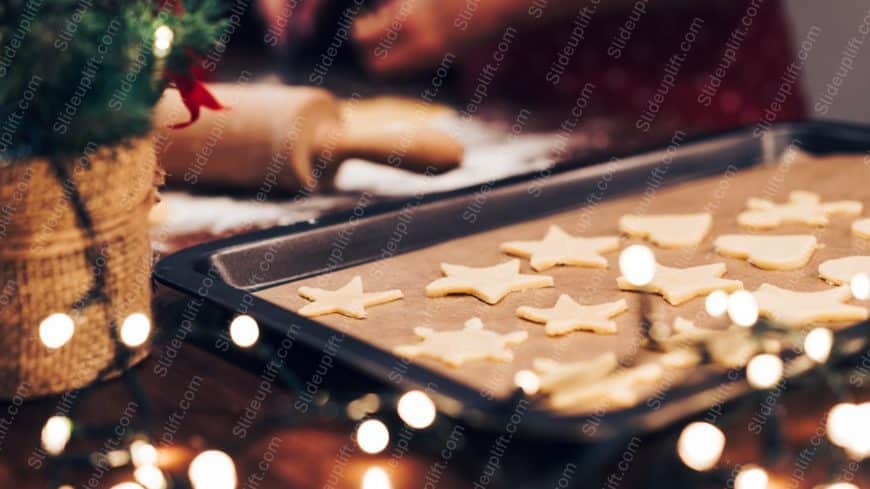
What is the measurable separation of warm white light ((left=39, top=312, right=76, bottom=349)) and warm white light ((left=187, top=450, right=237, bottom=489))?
18cm

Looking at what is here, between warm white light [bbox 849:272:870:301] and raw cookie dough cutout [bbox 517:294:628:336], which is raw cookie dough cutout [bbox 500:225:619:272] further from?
warm white light [bbox 849:272:870:301]

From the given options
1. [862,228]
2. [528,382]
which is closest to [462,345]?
[528,382]

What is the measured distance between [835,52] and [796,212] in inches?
42.2

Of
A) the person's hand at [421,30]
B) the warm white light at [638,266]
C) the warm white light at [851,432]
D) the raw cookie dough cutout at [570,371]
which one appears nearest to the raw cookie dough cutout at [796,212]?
the warm white light at [638,266]

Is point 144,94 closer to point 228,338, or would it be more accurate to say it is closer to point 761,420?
point 228,338

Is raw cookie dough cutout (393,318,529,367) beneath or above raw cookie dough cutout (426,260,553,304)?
beneath

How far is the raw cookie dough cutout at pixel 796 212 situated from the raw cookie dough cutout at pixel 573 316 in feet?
0.85

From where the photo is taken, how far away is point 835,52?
6.49ft

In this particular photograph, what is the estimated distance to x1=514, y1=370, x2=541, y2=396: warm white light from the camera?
65cm

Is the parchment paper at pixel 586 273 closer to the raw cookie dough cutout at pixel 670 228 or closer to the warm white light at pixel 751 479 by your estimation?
the raw cookie dough cutout at pixel 670 228

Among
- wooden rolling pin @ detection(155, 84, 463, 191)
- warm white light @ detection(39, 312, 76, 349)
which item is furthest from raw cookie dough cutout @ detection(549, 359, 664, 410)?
wooden rolling pin @ detection(155, 84, 463, 191)

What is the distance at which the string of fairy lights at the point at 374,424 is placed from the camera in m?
0.58

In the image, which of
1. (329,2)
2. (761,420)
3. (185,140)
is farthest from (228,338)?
(329,2)

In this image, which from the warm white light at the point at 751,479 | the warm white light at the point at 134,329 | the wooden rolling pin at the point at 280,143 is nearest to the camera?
the warm white light at the point at 751,479
